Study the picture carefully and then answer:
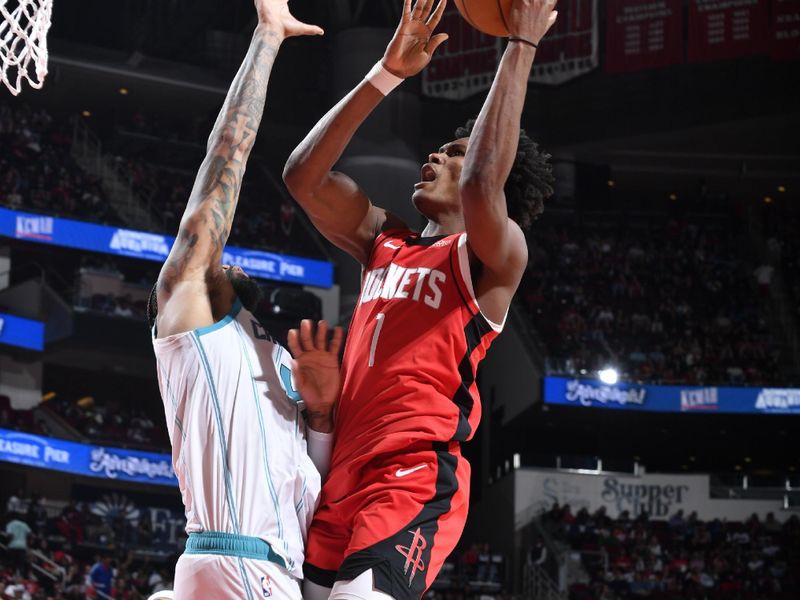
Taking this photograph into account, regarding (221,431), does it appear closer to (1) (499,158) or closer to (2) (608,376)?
(1) (499,158)

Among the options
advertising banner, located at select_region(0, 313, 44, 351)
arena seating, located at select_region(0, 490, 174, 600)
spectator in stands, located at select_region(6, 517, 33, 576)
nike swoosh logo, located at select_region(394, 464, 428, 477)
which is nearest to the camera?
nike swoosh logo, located at select_region(394, 464, 428, 477)

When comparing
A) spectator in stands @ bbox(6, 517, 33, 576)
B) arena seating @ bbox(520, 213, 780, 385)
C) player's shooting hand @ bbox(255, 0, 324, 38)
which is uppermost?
arena seating @ bbox(520, 213, 780, 385)

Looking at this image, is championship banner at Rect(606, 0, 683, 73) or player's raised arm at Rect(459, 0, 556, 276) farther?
championship banner at Rect(606, 0, 683, 73)

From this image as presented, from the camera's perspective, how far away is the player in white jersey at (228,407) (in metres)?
3.04

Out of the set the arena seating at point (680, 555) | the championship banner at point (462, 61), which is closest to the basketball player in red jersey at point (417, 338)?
the arena seating at point (680, 555)

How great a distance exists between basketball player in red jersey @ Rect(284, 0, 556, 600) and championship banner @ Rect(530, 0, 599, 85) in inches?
770

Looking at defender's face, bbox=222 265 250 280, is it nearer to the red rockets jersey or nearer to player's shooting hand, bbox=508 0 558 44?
the red rockets jersey

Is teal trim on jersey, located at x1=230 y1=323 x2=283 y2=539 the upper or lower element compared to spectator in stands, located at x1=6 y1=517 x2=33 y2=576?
upper

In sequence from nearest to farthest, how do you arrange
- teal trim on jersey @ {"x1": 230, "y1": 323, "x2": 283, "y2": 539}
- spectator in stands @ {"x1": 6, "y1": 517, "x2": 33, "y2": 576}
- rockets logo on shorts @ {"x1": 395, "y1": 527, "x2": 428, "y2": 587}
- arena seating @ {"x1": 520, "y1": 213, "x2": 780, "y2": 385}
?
teal trim on jersey @ {"x1": 230, "y1": 323, "x2": 283, "y2": 539}
rockets logo on shorts @ {"x1": 395, "y1": 527, "x2": 428, "y2": 587}
spectator in stands @ {"x1": 6, "y1": 517, "x2": 33, "y2": 576}
arena seating @ {"x1": 520, "y1": 213, "x2": 780, "y2": 385}

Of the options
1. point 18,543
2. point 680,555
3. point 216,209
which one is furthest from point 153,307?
point 680,555

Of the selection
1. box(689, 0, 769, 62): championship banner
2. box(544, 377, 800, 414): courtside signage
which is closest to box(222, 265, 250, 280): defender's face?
box(544, 377, 800, 414): courtside signage

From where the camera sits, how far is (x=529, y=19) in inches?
140

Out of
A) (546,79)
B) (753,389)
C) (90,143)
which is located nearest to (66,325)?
(90,143)

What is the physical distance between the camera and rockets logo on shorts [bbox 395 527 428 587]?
3.21 m
